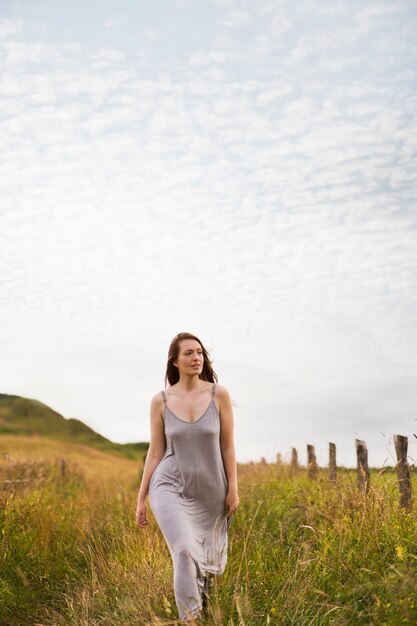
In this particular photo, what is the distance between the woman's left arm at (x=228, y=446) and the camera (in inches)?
223

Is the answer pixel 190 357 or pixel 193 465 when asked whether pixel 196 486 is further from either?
pixel 190 357

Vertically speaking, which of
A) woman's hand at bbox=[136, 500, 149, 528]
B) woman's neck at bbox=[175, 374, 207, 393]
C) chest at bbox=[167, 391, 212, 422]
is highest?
woman's neck at bbox=[175, 374, 207, 393]

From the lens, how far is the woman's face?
18.6 ft

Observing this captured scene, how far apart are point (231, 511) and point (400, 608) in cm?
173

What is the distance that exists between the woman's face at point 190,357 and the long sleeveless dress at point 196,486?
0.76 feet

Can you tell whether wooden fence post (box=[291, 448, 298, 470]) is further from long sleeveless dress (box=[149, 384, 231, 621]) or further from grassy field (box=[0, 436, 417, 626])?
long sleeveless dress (box=[149, 384, 231, 621])

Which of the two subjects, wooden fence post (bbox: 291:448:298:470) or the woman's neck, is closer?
the woman's neck

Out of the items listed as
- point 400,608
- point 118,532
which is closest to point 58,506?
point 118,532

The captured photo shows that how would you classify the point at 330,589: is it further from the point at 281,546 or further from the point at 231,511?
the point at 281,546

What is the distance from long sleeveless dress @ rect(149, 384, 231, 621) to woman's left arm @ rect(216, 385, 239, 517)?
5cm

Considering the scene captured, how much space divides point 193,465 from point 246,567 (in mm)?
1181

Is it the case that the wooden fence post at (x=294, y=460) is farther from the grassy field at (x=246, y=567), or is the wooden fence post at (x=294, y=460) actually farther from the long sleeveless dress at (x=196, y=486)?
the long sleeveless dress at (x=196, y=486)

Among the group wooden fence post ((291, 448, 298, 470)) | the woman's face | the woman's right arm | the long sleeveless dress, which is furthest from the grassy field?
wooden fence post ((291, 448, 298, 470))

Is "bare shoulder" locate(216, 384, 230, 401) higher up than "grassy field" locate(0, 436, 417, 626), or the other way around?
"bare shoulder" locate(216, 384, 230, 401)
